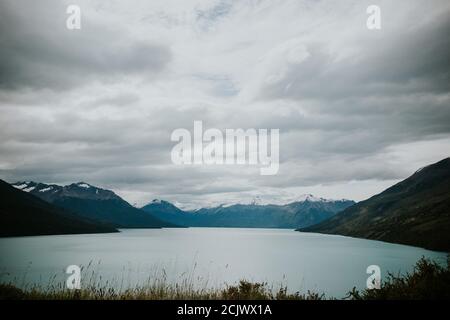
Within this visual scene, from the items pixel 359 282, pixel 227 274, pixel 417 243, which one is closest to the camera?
pixel 359 282

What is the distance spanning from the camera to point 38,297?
11.3m

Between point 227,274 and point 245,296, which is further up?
point 245,296

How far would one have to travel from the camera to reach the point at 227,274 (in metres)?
73.6
